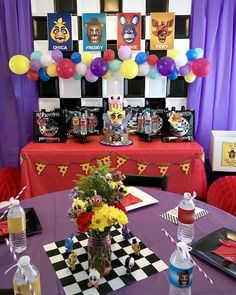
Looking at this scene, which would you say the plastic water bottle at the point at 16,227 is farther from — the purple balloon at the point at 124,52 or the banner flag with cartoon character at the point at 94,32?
the banner flag with cartoon character at the point at 94,32

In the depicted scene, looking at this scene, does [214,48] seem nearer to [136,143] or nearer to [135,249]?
[136,143]

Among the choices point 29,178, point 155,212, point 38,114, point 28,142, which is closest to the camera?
point 155,212

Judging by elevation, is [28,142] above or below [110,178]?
below

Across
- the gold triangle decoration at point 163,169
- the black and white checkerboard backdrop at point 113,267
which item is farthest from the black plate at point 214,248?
the gold triangle decoration at point 163,169

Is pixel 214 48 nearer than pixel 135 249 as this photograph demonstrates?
No

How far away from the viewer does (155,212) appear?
154 cm

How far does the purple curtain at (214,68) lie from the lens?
8.91 ft

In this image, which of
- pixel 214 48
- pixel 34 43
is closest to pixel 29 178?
pixel 34 43

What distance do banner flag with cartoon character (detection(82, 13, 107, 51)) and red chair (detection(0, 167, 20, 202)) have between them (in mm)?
1289

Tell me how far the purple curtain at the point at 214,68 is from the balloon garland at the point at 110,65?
0.48 ft

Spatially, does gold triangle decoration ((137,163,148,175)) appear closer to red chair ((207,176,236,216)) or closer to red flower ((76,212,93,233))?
red chair ((207,176,236,216))

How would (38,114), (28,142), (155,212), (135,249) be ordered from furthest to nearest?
(28,142) → (38,114) → (155,212) → (135,249)

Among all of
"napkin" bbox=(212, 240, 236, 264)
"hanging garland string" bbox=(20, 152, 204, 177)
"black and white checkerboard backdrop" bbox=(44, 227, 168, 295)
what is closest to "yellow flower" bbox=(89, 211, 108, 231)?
"black and white checkerboard backdrop" bbox=(44, 227, 168, 295)

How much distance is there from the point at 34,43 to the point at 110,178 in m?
2.17
